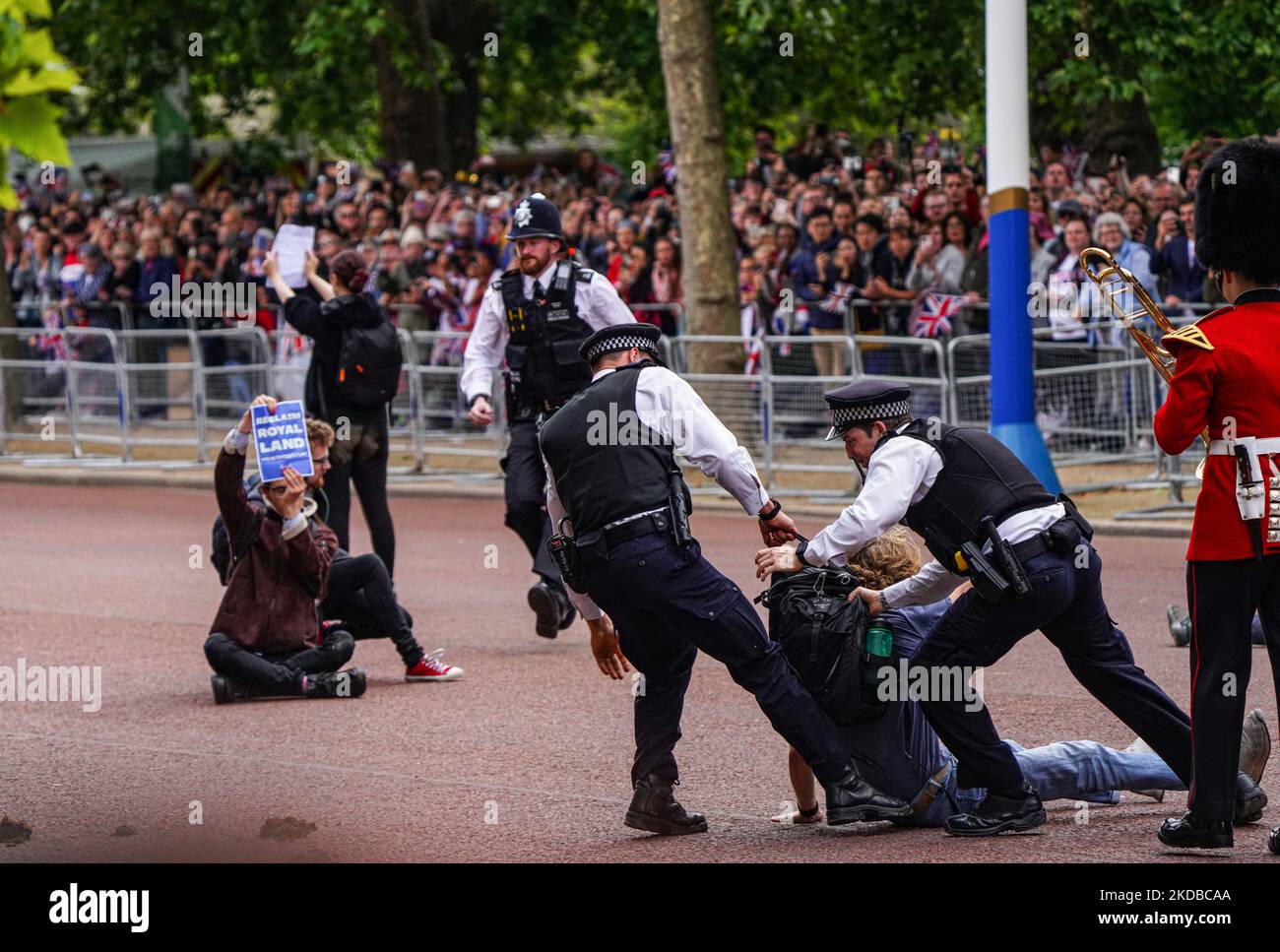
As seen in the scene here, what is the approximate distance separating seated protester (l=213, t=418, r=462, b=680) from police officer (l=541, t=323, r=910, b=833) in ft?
9.89

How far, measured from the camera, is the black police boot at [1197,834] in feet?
20.2

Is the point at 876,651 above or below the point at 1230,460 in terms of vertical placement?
below

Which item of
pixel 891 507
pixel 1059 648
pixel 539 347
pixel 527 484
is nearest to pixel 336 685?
pixel 527 484

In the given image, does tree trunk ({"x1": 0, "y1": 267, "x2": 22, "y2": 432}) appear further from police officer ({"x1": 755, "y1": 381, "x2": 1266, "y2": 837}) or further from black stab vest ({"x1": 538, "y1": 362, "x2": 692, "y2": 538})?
police officer ({"x1": 755, "y1": 381, "x2": 1266, "y2": 837})

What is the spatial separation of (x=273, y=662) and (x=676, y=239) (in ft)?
35.5

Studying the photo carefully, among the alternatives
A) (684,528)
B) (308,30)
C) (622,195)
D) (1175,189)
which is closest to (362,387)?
(684,528)

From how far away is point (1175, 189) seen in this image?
1658 centimetres

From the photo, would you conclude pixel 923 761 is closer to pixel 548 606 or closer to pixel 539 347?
pixel 548 606

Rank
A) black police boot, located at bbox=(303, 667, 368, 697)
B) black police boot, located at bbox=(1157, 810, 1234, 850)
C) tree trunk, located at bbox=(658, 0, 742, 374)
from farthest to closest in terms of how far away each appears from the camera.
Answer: tree trunk, located at bbox=(658, 0, 742, 374)
black police boot, located at bbox=(303, 667, 368, 697)
black police boot, located at bbox=(1157, 810, 1234, 850)

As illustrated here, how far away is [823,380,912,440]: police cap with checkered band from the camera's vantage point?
6.59 metres

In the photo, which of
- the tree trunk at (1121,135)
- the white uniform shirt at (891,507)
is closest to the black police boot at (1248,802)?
the white uniform shirt at (891,507)

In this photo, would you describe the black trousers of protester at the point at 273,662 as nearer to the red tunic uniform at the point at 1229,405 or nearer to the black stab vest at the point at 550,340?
the black stab vest at the point at 550,340

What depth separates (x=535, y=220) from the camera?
10.3m

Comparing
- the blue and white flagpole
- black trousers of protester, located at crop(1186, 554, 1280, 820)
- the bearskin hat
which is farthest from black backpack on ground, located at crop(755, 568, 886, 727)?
the blue and white flagpole
